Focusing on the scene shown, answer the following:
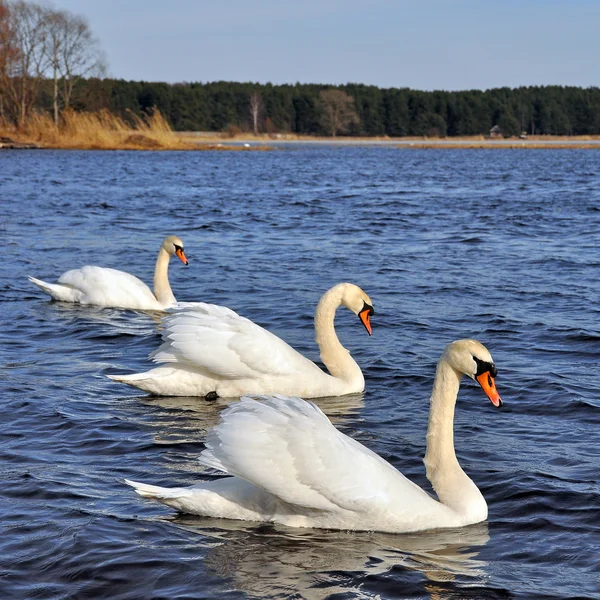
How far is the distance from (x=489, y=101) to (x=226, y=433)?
13803 centimetres

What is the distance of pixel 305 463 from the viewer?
4848 millimetres

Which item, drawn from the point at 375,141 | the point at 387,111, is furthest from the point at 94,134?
the point at 387,111

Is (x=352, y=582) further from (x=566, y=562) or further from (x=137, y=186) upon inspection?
(x=137, y=186)

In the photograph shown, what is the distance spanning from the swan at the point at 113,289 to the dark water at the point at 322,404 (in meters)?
0.20

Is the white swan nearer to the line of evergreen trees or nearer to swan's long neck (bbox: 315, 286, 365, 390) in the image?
swan's long neck (bbox: 315, 286, 365, 390)

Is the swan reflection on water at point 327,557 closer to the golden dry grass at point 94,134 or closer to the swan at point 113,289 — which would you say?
the swan at point 113,289

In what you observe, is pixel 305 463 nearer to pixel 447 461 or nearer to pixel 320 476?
pixel 320 476

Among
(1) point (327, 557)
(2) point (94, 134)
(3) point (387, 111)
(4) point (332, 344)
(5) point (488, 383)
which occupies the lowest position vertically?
(1) point (327, 557)

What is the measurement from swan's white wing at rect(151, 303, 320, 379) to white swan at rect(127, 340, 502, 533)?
2129 mm

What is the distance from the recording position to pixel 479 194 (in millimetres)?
28219

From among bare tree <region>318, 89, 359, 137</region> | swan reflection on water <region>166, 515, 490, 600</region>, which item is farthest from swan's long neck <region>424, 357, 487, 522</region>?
bare tree <region>318, 89, 359, 137</region>

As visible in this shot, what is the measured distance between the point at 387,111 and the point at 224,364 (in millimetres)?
134251

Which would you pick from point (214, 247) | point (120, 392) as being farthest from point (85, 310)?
point (214, 247)

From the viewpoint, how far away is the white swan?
4.86 meters
